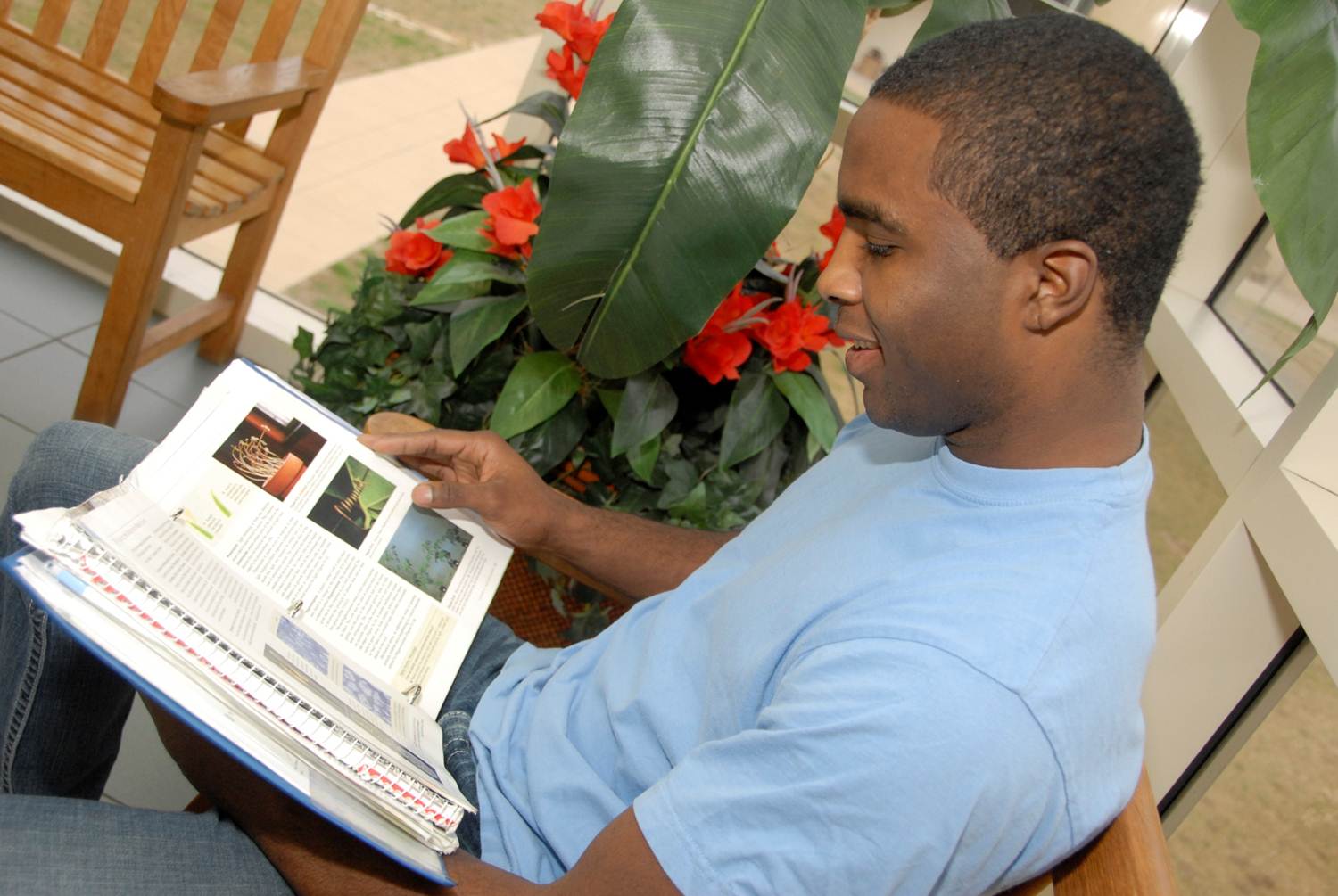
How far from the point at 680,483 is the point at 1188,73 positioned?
1.06m

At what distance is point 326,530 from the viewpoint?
3.69 ft

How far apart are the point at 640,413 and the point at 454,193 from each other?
1.59 feet

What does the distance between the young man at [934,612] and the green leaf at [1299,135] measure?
0.78ft

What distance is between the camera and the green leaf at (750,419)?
5.33 ft

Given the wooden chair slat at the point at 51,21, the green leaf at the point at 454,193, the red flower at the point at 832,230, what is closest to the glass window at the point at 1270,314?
the red flower at the point at 832,230

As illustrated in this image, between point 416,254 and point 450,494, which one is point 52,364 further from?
point 450,494

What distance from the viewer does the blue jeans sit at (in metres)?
0.86

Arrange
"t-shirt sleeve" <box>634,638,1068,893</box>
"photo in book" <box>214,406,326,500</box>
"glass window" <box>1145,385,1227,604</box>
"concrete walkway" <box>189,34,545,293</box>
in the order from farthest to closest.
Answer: "concrete walkway" <box>189,34,545,293</box>, "glass window" <box>1145,385,1227,604</box>, "photo in book" <box>214,406,326,500</box>, "t-shirt sleeve" <box>634,638,1068,893</box>

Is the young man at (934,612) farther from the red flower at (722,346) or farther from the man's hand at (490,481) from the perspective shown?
the red flower at (722,346)

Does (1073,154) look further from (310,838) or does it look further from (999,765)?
(310,838)

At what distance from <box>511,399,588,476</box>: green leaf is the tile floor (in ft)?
3.19

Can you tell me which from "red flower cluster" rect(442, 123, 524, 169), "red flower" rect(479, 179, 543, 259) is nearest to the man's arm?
"red flower" rect(479, 179, 543, 259)

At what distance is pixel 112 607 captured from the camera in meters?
0.77

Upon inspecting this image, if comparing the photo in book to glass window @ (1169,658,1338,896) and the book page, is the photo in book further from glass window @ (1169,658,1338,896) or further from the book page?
glass window @ (1169,658,1338,896)
